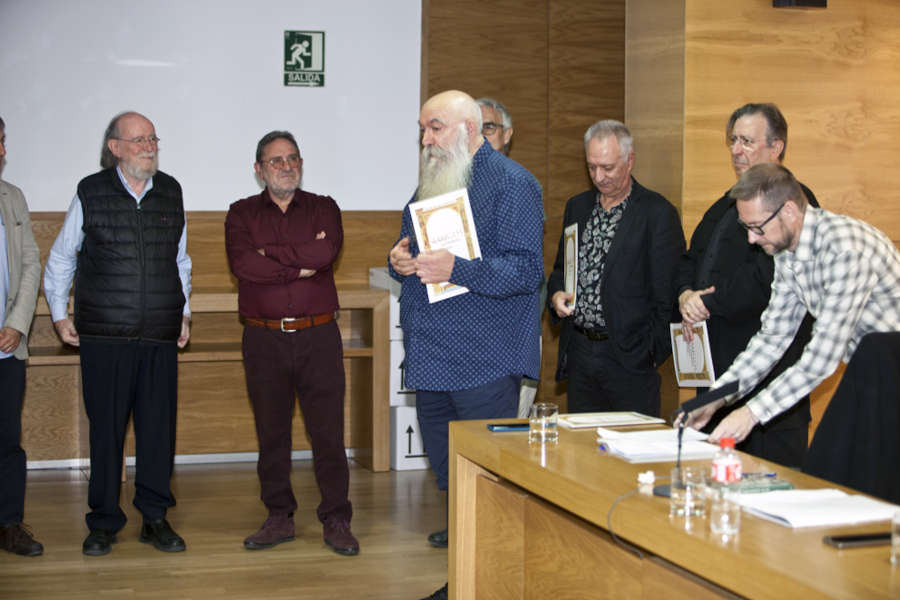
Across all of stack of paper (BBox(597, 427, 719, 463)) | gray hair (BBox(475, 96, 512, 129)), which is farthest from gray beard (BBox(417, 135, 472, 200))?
gray hair (BBox(475, 96, 512, 129))

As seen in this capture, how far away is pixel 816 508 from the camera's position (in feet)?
6.52

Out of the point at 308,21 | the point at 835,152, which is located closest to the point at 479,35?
the point at 308,21

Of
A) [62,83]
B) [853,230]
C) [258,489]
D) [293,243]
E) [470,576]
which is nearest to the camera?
[853,230]

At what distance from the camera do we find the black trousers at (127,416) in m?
4.21

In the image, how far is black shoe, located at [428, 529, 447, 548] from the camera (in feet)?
14.4

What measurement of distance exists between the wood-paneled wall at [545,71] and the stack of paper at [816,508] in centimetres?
435

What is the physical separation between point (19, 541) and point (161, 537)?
600 mm

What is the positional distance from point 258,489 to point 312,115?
2439 millimetres

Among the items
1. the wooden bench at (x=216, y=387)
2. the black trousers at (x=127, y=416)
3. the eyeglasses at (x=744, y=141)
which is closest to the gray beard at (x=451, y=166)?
the eyeglasses at (x=744, y=141)

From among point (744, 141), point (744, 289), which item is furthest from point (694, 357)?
point (744, 141)

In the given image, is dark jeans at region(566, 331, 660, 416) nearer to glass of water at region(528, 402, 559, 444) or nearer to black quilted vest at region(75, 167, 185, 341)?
glass of water at region(528, 402, 559, 444)

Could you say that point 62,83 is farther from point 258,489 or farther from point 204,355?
point 258,489

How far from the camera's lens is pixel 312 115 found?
6348 millimetres

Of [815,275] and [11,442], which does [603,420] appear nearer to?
[815,275]
